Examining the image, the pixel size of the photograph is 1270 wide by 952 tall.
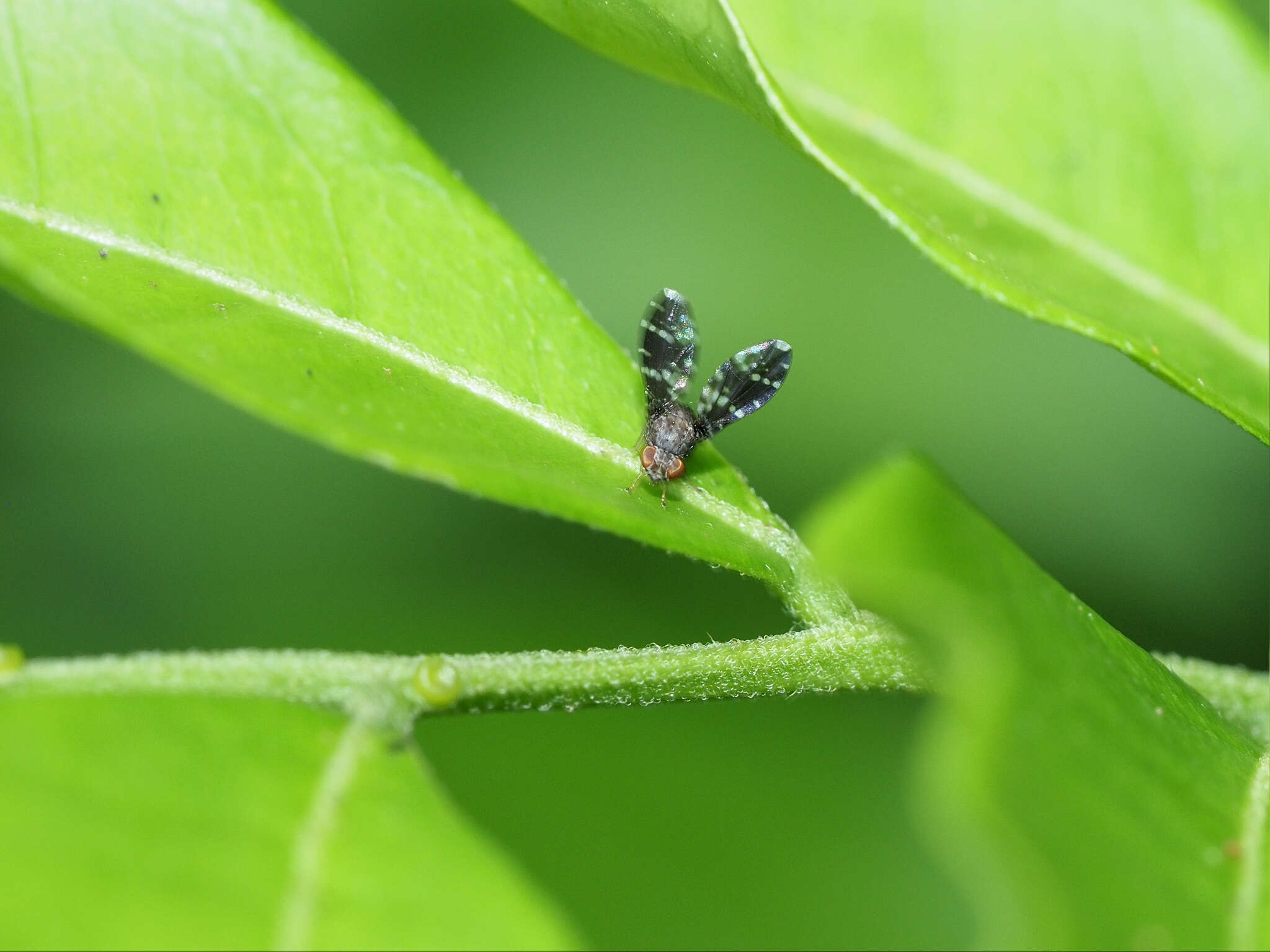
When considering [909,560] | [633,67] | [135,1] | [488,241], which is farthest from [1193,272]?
[135,1]

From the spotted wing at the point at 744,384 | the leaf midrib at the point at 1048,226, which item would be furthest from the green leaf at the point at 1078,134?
the spotted wing at the point at 744,384

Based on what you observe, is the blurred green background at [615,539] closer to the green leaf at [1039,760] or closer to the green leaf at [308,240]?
the green leaf at [308,240]

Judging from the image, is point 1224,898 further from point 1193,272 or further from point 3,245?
point 3,245

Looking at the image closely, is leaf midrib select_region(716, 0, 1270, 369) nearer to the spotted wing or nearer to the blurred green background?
the spotted wing

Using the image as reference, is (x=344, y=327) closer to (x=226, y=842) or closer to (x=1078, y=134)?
(x=226, y=842)

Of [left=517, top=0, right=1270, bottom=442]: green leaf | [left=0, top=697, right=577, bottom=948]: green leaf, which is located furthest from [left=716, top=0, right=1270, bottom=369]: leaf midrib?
[left=0, top=697, right=577, bottom=948]: green leaf

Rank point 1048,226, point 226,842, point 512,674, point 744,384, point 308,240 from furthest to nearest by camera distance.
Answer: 1. point 744,384
2. point 1048,226
3. point 308,240
4. point 512,674
5. point 226,842

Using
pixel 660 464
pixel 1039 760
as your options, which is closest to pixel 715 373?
pixel 660 464
